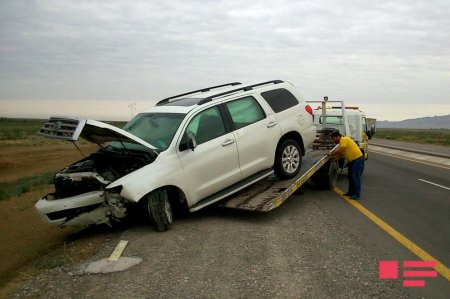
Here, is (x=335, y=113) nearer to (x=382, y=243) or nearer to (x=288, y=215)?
(x=288, y=215)

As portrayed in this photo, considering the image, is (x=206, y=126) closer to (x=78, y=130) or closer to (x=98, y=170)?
(x=98, y=170)

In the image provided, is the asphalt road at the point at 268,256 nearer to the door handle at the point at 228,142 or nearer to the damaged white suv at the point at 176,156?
the damaged white suv at the point at 176,156

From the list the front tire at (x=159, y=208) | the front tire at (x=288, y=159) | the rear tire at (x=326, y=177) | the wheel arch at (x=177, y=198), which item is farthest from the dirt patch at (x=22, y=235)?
the rear tire at (x=326, y=177)

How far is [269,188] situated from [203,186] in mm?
1541

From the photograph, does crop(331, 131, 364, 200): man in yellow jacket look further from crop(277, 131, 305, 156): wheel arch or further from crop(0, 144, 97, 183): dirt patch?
crop(0, 144, 97, 183): dirt patch

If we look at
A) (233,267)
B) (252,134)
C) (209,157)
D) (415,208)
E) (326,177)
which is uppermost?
(252,134)

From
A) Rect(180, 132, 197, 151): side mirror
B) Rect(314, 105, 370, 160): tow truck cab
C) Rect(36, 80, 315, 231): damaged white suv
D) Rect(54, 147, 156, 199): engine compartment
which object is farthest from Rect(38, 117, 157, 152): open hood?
Rect(314, 105, 370, 160): tow truck cab

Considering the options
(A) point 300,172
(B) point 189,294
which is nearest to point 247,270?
(B) point 189,294

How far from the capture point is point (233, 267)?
16.8 ft

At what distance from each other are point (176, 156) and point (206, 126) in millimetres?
895

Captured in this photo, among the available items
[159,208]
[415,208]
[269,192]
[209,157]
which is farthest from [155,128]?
[415,208]

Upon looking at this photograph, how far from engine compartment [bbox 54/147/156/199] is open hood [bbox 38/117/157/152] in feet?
0.79

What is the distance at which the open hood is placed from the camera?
230 inches

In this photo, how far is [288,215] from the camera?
777cm
